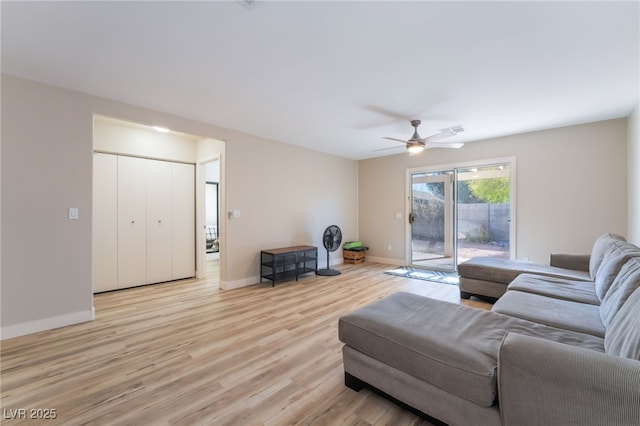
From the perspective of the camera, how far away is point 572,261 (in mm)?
3207

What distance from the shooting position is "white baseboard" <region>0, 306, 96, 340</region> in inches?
97.3

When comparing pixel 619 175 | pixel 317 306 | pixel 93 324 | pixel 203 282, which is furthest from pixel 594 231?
pixel 93 324

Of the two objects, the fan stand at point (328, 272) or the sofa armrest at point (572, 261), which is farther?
the fan stand at point (328, 272)

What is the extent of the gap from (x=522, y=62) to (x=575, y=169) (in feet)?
8.93

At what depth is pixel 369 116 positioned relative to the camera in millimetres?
3559

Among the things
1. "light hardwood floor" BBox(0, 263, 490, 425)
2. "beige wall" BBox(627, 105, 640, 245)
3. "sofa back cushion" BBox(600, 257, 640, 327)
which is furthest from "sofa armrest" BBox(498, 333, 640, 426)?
"beige wall" BBox(627, 105, 640, 245)

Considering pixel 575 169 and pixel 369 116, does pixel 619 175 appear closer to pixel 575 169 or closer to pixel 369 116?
pixel 575 169

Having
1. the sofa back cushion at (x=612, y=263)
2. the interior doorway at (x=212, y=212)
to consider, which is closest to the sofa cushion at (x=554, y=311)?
the sofa back cushion at (x=612, y=263)

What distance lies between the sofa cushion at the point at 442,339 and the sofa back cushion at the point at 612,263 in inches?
30.5

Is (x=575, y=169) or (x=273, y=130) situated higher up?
(x=273, y=130)

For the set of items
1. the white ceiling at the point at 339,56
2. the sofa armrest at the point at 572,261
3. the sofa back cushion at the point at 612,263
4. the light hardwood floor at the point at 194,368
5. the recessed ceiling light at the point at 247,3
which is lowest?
the light hardwood floor at the point at 194,368

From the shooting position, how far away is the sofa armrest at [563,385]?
91 cm

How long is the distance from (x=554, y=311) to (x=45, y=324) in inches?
180

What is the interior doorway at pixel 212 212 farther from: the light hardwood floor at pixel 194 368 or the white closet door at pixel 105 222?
the light hardwood floor at pixel 194 368
